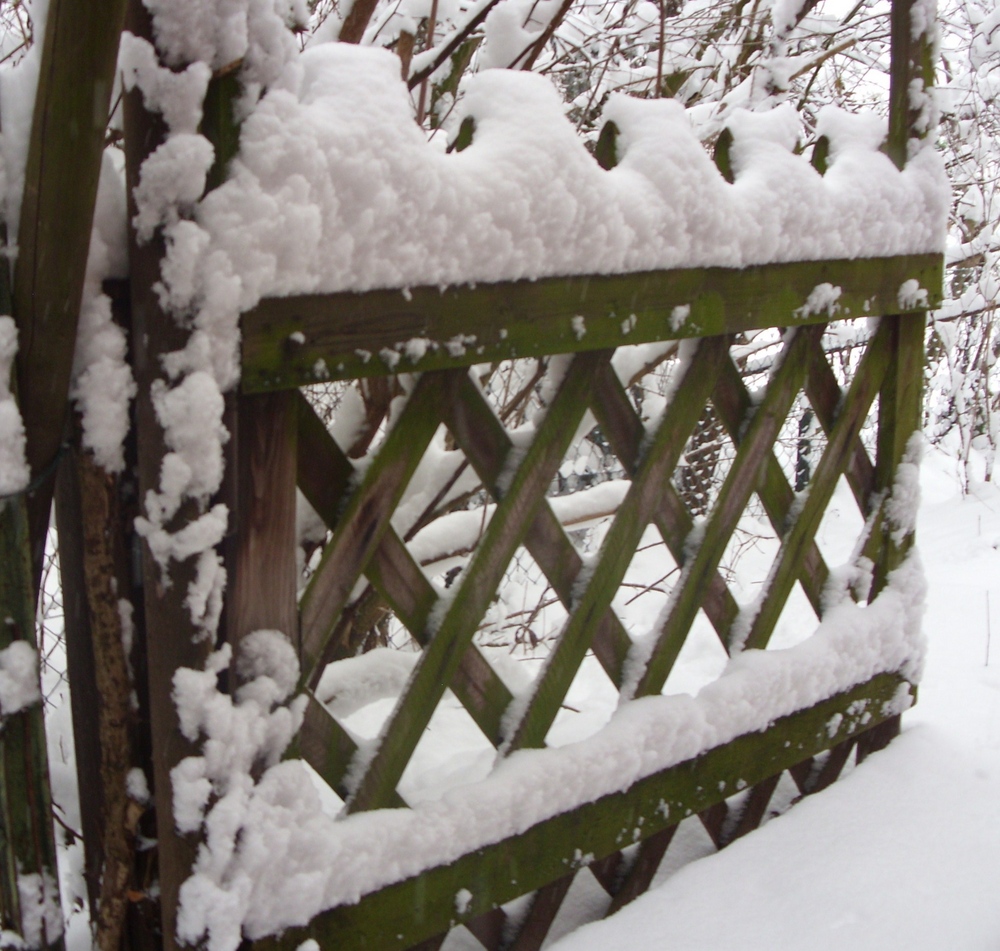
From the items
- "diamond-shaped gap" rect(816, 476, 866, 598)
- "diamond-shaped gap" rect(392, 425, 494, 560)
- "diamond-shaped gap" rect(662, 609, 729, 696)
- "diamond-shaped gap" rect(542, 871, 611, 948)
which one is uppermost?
"diamond-shaped gap" rect(392, 425, 494, 560)

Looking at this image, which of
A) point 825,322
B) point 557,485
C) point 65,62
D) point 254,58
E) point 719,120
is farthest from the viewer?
point 557,485

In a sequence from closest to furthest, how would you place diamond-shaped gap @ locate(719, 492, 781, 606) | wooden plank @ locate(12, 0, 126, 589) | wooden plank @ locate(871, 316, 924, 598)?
wooden plank @ locate(12, 0, 126, 589)
wooden plank @ locate(871, 316, 924, 598)
diamond-shaped gap @ locate(719, 492, 781, 606)

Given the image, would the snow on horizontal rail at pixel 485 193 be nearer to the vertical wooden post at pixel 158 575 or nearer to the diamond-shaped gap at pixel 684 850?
the vertical wooden post at pixel 158 575

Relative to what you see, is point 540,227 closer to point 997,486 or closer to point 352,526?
point 352,526

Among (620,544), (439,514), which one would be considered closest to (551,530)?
(620,544)

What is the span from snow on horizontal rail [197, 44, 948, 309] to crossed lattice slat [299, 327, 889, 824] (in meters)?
0.22

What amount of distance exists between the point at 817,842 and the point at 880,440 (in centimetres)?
113

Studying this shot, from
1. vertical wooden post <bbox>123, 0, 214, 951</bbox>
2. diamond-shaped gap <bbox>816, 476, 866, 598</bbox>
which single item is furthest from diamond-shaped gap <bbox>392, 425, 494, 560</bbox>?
diamond-shaped gap <bbox>816, 476, 866, 598</bbox>

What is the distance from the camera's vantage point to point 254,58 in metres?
1.13

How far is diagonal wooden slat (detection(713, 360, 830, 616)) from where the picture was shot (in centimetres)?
204

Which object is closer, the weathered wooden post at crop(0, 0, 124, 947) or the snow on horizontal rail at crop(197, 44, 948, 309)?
the weathered wooden post at crop(0, 0, 124, 947)

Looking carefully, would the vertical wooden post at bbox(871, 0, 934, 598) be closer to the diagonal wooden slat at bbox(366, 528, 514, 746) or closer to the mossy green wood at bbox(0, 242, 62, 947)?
the diagonal wooden slat at bbox(366, 528, 514, 746)

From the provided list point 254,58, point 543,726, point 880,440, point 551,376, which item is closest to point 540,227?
point 551,376

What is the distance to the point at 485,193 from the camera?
53.4 inches
